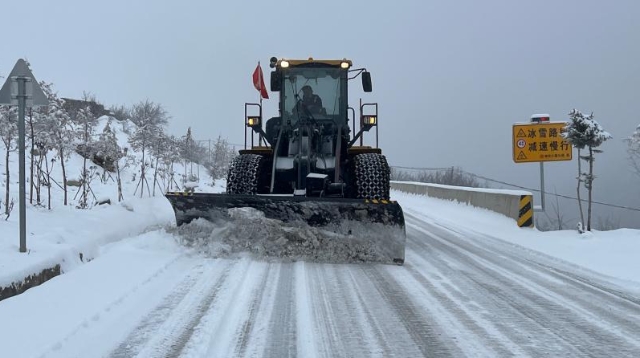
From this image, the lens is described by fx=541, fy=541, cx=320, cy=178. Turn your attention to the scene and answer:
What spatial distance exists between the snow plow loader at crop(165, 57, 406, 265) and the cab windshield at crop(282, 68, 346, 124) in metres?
0.02

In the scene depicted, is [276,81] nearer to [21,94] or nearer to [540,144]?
[21,94]

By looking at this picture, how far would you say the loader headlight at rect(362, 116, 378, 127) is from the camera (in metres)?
9.98

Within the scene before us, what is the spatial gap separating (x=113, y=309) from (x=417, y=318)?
272 cm

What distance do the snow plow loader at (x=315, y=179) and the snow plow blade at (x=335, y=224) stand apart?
0.01 m

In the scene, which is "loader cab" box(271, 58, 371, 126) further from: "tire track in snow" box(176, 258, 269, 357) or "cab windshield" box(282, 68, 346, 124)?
"tire track in snow" box(176, 258, 269, 357)

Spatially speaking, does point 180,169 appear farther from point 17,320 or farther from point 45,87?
point 17,320

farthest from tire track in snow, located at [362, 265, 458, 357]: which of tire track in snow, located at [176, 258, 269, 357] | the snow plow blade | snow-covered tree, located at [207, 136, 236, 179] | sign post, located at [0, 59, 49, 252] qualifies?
snow-covered tree, located at [207, 136, 236, 179]

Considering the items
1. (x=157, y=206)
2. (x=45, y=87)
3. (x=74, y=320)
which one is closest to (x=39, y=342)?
(x=74, y=320)

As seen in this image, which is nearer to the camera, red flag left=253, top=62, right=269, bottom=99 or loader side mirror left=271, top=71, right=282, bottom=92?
loader side mirror left=271, top=71, right=282, bottom=92

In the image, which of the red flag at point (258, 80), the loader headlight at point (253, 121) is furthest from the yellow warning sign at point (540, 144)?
the loader headlight at point (253, 121)

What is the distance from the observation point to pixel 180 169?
88.0 feet

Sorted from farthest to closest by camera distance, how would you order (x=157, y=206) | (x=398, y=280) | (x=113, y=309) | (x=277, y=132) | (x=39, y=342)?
1. (x=157, y=206)
2. (x=277, y=132)
3. (x=398, y=280)
4. (x=113, y=309)
5. (x=39, y=342)

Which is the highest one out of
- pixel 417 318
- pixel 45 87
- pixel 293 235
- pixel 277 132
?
pixel 45 87

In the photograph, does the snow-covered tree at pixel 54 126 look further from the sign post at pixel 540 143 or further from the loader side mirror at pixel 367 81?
the sign post at pixel 540 143
